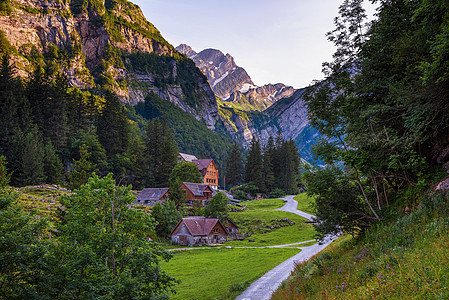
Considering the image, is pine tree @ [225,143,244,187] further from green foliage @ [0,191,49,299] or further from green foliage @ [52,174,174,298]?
green foliage @ [0,191,49,299]

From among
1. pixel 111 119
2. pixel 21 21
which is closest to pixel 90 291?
pixel 111 119

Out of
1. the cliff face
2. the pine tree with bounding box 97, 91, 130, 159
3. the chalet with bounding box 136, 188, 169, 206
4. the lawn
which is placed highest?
the cliff face

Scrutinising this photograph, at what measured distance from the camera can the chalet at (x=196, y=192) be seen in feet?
258

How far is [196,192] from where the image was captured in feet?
263

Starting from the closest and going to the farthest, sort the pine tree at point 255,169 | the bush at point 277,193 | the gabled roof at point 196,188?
the gabled roof at point 196,188
the bush at point 277,193
the pine tree at point 255,169

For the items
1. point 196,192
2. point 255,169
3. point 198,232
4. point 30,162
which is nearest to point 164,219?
point 198,232

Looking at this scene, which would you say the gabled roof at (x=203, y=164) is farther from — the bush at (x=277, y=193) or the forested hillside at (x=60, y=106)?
the bush at (x=277, y=193)

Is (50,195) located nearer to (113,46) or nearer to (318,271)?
(318,271)

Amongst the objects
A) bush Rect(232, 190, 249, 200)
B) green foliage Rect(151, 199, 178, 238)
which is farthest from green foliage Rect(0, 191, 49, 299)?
bush Rect(232, 190, 249, 200)

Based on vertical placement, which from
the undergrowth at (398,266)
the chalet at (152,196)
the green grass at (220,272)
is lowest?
the green grass at (220,272)

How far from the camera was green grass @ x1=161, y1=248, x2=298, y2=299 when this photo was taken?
2081 cm

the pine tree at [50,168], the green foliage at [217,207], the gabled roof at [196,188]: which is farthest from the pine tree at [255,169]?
the pine tree at [50,168]

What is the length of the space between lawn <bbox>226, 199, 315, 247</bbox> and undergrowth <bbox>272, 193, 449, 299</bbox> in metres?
38.3

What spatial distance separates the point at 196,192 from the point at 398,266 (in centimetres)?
7388
